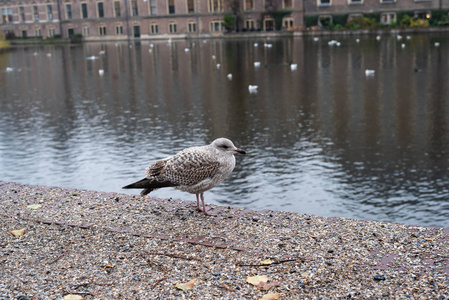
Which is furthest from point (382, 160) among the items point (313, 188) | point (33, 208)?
point (33, 208)

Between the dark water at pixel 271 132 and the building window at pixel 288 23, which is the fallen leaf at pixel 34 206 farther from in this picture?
the building window at pixel 288 23

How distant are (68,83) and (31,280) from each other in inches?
916

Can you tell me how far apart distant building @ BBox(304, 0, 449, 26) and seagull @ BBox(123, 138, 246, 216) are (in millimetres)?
54550

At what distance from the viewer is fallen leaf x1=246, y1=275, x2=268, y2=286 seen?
4184 millimetres

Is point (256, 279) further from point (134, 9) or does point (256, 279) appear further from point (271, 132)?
point (134, 9)

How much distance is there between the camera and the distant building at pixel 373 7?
55.3m

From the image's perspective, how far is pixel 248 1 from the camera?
6225cm

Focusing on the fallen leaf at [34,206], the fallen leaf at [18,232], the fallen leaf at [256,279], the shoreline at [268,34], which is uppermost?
the shoreline at [268,34]

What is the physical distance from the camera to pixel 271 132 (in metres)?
14.0

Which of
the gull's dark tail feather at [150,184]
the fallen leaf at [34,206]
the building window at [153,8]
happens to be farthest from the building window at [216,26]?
the gull's dark tail feather at [150,184]

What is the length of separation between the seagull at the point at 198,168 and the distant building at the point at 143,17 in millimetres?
56479

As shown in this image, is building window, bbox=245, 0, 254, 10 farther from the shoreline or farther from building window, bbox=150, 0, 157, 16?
building window, bbox=150, 0, 157, 16

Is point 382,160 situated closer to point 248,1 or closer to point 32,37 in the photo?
point 248,1

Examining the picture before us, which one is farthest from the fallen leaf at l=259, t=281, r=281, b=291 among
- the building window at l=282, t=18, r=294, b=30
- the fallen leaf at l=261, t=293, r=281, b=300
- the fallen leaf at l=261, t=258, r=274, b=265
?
the building window at l=282, t=18, r=294, b=30
